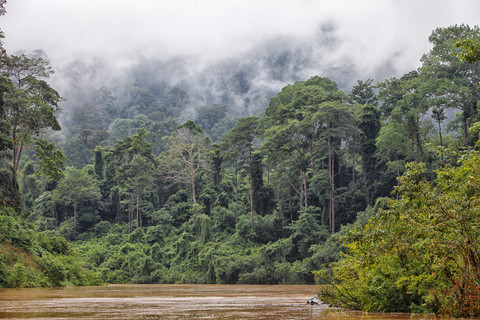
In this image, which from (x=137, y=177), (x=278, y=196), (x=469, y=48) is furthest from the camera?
(x=137, y=177)

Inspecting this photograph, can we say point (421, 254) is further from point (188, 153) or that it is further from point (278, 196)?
point (188, 153)

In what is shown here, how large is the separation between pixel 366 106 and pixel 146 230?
24799 millimetres

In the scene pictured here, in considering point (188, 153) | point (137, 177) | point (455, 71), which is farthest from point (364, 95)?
point (137, 177)

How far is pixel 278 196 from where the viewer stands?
1855 inches

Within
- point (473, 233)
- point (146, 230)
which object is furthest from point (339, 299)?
point (146, 230)

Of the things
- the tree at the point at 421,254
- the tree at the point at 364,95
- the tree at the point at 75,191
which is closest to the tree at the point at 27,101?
the tree at the point at 75,191

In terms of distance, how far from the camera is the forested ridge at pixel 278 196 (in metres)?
10.3

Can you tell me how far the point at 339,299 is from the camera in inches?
461

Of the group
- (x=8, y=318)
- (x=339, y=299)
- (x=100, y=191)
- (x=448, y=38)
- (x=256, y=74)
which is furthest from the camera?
(x=256, y=74)

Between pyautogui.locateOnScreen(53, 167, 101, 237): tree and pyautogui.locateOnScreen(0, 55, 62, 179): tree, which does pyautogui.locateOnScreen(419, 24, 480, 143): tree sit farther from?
pyautogui.locateOnScreen(53, 167, 101, 237): tree

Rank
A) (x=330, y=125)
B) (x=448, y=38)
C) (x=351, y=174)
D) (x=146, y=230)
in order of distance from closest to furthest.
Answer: (x=448, y=38)
(x=330, y=125)
(x=351, y=174)
(x=146, y=230)

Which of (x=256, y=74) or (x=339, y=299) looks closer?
(x=339, y=299)

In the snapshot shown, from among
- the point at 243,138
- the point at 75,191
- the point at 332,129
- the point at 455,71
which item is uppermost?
the point at 455,71

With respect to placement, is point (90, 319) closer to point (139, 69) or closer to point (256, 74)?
point (256, 74)
